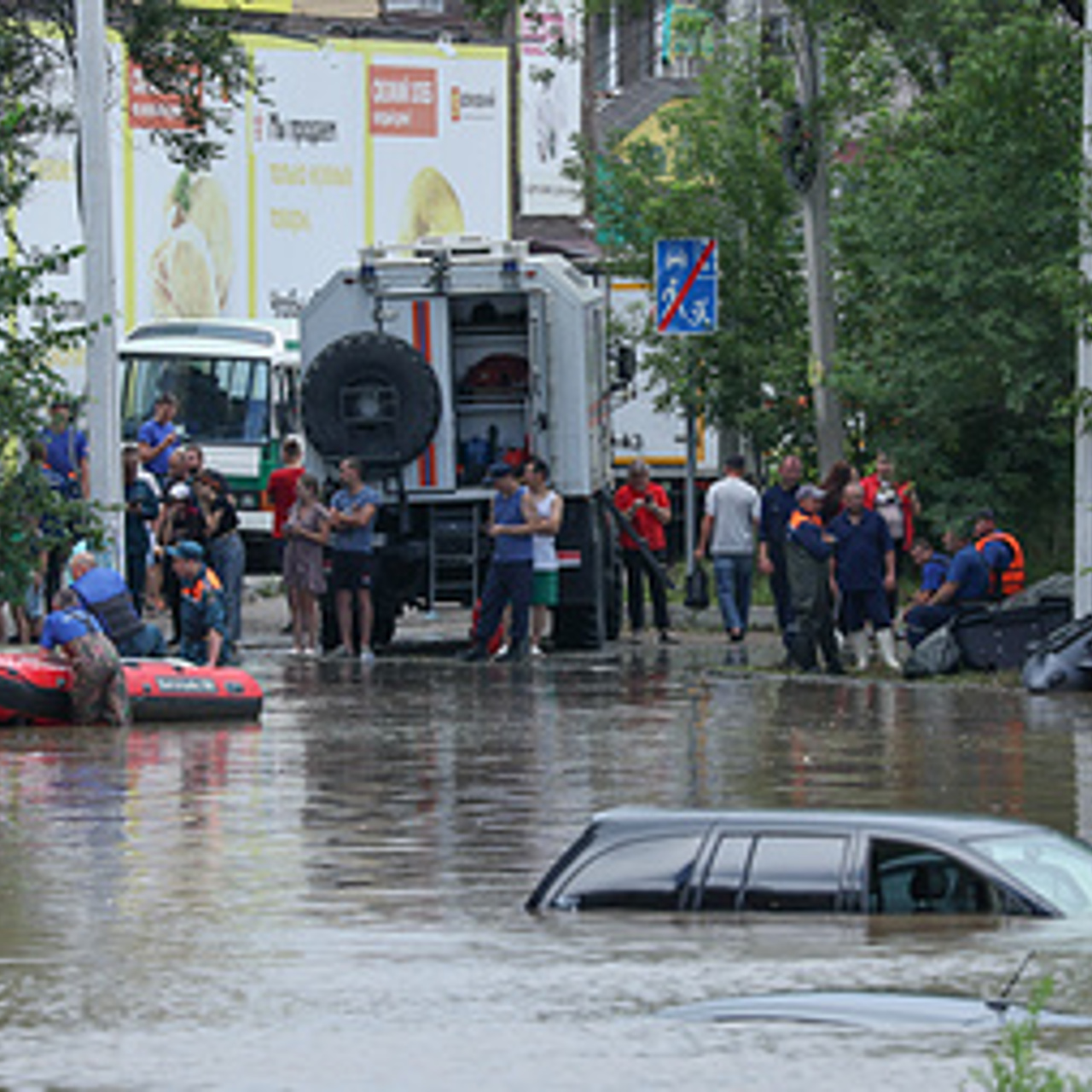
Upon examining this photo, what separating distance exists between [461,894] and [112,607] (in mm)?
9516

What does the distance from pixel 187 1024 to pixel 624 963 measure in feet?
4.79

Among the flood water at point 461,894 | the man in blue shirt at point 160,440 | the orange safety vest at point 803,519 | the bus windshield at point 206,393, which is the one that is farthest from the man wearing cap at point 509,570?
the bus windshield at point 206,393

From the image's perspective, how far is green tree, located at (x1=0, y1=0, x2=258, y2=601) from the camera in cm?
2166

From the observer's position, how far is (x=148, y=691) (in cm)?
2130

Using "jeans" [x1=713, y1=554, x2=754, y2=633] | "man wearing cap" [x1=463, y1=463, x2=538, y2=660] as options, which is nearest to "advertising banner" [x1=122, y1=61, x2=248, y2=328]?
"jeans" [x1=713, y1=554, x2=754, y2=633]

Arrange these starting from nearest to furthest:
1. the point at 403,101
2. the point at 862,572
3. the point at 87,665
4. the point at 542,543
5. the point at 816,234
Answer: the point at 87,665, the point at 862,572, the point at 542,543, the point at 816,234, the point at 403,101

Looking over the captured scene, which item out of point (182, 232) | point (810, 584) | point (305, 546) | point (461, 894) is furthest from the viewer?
point (182, 232)

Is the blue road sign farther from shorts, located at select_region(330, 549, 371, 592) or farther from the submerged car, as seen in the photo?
the submerged car

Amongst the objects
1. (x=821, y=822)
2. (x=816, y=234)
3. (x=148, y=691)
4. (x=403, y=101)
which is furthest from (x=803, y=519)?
(x=403, y=101)

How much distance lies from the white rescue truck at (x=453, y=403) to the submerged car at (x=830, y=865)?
663 inches

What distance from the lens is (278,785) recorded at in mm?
17812

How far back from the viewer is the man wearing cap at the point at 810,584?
2483 centimetres

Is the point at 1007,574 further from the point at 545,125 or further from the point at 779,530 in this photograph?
the point at 545,125

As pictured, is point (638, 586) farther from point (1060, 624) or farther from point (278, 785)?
point (278, 785)
